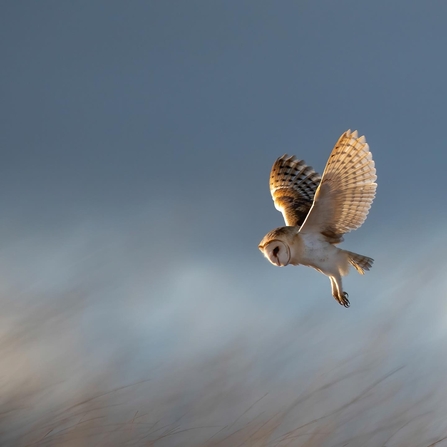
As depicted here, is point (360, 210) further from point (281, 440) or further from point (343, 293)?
point (281, 440)

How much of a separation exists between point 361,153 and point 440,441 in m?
1.89

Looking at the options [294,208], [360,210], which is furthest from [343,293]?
[294,208]

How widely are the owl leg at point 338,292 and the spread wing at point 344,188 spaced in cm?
29

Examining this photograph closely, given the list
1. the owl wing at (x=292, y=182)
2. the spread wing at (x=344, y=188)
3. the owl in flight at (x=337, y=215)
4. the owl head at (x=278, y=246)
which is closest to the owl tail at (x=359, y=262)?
the owl in flight at (x=337, y=215)

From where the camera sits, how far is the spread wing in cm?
416

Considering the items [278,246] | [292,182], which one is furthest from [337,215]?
[292,182]

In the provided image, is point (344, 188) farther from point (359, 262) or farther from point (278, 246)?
point (278, 246)

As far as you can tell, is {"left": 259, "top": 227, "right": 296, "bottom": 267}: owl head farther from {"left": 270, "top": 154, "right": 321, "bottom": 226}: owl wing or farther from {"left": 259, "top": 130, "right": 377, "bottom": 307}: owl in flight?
{"left": 270, "top": 154, "right": 321, "bottom": 226}: owl wing

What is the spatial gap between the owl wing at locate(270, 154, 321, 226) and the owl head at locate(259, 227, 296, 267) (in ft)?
3.50

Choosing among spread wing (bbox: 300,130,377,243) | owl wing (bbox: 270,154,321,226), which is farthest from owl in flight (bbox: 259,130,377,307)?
owl wing (bbox: 270,154,321,226)

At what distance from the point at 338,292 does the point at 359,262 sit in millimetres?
274

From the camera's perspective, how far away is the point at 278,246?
399cm

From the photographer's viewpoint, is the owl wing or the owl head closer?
the owl head

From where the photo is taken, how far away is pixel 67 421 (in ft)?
13.3
